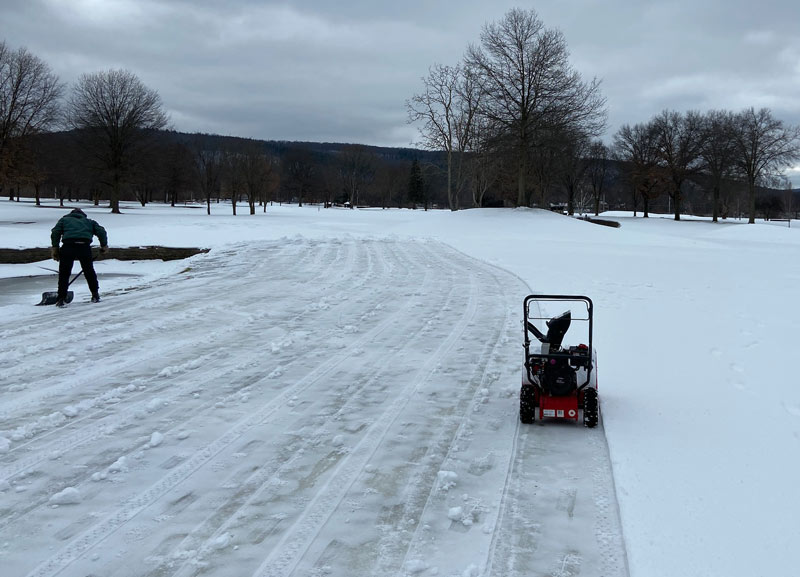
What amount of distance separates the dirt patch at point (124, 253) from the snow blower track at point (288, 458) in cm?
1139

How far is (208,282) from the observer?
13375mm

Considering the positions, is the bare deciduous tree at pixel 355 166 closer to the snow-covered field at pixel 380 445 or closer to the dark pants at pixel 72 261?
the dark pants at pixel 72 261

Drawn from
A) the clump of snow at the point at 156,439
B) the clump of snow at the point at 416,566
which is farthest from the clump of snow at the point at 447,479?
the clump of snow at the point at 156,439

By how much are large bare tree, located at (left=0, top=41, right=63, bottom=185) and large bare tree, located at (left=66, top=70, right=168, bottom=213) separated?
574cm

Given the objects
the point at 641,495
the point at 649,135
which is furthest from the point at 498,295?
the point at 649,135

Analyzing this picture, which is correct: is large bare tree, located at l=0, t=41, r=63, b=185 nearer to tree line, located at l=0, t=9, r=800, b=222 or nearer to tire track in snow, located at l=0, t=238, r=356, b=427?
tree line, located at l=0, t=9, r=800, b=222

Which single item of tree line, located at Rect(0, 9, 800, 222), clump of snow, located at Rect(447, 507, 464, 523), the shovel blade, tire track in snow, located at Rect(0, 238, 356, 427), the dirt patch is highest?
tree line, located at Rect(0, 9, 800, 222)

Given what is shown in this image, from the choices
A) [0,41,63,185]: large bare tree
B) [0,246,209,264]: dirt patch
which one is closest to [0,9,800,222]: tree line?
[0,41,63,185]: large bare tree

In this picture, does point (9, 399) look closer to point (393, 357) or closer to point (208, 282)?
point (393, 357)

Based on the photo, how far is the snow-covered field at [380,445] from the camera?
3.24 m

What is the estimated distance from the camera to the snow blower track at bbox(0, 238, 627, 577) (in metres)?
3.22

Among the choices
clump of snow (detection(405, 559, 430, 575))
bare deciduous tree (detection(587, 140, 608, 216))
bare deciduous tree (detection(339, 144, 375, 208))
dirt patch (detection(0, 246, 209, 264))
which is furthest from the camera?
bare deciduous tree (detection(339, 144, 375, 208))

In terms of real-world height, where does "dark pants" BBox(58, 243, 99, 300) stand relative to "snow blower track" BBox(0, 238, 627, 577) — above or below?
above

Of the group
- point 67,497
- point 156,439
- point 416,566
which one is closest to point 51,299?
point 156,439
